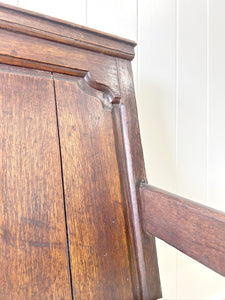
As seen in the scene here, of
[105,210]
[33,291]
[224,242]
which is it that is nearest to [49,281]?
[33,291]

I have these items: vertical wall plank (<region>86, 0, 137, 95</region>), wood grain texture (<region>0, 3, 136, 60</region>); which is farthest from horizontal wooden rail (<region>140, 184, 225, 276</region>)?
vertical wall plank (<region>86, 0, 137, 95</region>)

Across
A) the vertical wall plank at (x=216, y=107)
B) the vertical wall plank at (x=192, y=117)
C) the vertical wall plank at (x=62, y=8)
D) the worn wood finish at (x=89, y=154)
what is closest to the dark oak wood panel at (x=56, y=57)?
the worn wood finish at (x=89, y=154)

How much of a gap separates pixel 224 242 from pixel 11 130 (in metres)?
0.36

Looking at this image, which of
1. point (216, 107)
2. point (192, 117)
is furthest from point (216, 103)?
point (192, 117)

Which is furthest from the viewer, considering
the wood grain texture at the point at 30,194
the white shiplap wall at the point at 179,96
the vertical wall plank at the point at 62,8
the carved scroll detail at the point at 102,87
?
the white shiplap wall at the point at 179,96

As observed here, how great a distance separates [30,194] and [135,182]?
201mm

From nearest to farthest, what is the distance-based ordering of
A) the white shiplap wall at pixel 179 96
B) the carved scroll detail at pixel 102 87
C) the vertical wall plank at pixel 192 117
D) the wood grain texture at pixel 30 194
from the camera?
the wood grain texture at pixel 30 194
the carved scroll detail at pixel 102 87
the white shiplap wall at pixel 179 96
the vertical wall plank at pixel 192 117

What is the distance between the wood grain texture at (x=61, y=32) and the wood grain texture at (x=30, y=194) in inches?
2.5

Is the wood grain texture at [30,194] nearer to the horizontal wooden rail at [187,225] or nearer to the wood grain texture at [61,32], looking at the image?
the wood grain texture at [61,32]

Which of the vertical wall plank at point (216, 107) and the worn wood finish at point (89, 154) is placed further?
the vertical wall plank at point (216, 107)

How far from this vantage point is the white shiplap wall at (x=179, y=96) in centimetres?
70

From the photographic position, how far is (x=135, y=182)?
0.47 m

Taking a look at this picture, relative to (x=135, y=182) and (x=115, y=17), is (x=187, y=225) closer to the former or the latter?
(x=135, y=182)

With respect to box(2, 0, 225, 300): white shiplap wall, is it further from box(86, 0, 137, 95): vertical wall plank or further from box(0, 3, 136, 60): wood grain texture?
box(0, 3, 136, 60): wood grain texture
